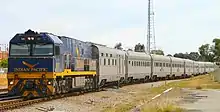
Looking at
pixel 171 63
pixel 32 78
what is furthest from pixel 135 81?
pixel 32 78

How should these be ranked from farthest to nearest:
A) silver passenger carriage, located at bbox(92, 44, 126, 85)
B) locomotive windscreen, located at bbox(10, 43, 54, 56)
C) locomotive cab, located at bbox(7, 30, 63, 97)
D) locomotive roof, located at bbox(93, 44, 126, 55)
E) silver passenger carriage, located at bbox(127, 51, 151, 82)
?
silver passenger carriage, located at bbox(127, 51, 151, 82), locomotive roof, located at bbox(93, 44, 126, 55), silver passenger carriage, located at bbox(92, 44, 126, 85), locomotive windscreen, located at bbox(10, 43, 54, 56), locomotive cab, located at bbox(7, 30, 63, 97)

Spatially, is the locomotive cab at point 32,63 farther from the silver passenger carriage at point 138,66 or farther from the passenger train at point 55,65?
the silver passenger carriage at point 138,66

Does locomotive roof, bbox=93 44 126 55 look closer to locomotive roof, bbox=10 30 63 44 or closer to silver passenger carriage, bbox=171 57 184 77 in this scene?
locomotive roof, bbox=10 30 63 44

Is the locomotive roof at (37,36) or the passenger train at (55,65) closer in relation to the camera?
the passenger train at (55,65)

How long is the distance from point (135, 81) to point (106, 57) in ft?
42.8

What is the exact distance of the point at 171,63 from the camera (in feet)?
199

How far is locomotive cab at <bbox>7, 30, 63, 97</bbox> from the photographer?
68.4 feet

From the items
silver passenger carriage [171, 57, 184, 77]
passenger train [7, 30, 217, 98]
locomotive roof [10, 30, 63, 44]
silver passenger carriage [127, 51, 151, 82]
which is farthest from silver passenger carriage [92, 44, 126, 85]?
silver passenger carriage [171, 57, 184, 77]

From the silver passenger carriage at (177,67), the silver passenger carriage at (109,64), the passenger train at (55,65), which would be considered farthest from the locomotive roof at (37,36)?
the silver passenger carriage at (177,67)

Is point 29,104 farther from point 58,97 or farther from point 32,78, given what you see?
point 58,97

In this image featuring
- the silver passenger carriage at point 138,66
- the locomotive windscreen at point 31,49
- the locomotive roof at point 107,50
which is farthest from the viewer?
the silver passenger carriage at point 138,66

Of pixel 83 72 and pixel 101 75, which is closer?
pixel 83 72

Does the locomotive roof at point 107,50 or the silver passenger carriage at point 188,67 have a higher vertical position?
the locomotive roof at point 107,50

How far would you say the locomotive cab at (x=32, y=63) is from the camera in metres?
20.8
